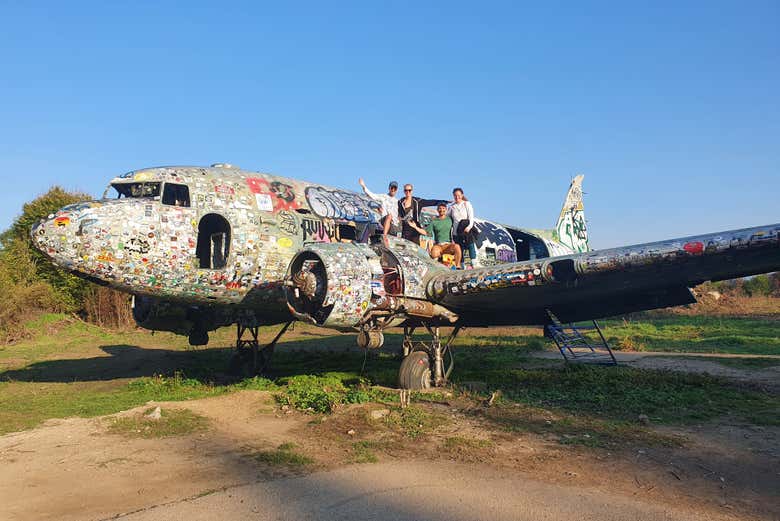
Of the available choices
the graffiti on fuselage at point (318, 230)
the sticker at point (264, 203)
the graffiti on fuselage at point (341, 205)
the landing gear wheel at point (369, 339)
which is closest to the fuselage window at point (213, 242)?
the sticker at point (264, 203)

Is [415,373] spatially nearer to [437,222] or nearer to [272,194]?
[437,222]

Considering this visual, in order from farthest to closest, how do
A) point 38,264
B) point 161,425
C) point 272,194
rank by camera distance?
point 38,264
point 272,194
point 161,425

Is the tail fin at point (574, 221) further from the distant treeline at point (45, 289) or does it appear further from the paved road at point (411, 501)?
the distant treeline at point (45, 289)

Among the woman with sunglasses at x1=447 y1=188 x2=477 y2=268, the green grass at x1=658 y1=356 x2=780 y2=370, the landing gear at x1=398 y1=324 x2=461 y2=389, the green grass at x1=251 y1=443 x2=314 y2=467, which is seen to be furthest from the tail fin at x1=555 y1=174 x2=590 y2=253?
the green grass at x1=251 y1=443 x2=314 y2=467

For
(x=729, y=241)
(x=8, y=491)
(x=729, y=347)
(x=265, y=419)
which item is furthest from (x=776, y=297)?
(x=8, y=491)

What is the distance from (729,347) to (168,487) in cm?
2004

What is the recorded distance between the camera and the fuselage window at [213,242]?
10875mm

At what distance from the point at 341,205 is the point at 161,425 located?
6207 mm

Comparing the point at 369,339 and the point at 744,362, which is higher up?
the point at 369,339

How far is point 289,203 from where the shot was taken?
11914 millimetres

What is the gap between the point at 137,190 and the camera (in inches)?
419

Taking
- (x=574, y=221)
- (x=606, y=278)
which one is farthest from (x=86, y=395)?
(x=574, y=221)

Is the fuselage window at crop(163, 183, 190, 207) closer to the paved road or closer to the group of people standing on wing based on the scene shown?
the group of people standing on wing

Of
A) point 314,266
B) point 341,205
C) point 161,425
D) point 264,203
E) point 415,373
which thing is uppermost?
point 341,205
